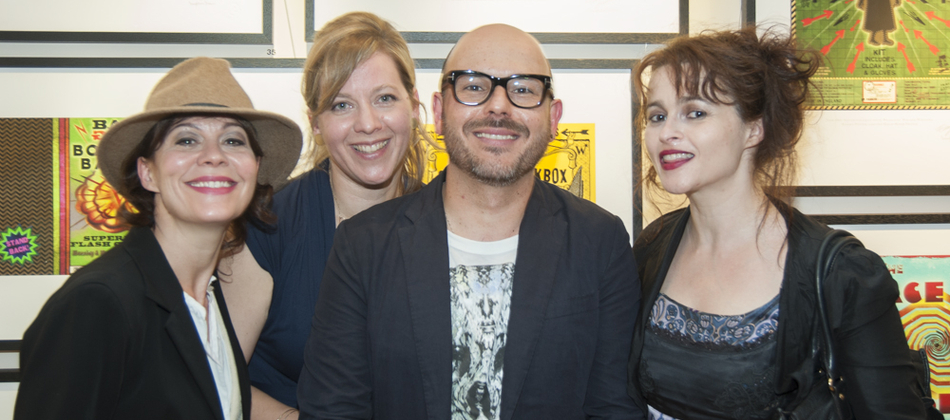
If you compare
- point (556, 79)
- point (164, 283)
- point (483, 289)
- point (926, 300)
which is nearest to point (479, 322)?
point (483, 289)

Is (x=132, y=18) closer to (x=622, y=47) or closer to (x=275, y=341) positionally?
(x=275, y=341)

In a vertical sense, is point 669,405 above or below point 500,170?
below

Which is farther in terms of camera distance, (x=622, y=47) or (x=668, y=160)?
(x=622, y=47)

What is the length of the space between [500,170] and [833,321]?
102 centimetres

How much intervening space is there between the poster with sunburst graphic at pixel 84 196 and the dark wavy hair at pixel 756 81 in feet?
7.71

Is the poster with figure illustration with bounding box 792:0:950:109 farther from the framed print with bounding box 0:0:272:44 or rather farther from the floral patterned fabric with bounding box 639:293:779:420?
the framed print with bounding box 0:0:272:44

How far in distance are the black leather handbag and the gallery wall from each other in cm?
109

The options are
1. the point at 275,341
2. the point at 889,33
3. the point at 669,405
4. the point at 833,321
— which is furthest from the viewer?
the point at 889,33

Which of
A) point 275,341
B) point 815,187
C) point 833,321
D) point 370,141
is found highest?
point 370,141

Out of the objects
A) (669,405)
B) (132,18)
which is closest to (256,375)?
(669,405)

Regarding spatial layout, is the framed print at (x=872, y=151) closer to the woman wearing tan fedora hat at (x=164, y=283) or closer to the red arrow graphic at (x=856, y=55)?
the red arrow graphic at (x=856, y=55)

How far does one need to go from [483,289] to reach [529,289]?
0.48 ft

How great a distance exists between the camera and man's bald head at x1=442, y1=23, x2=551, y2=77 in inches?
71.1

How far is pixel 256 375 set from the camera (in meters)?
2.04
